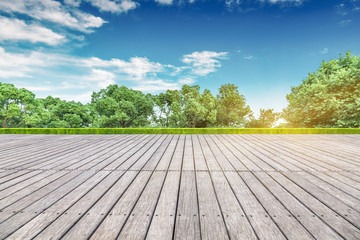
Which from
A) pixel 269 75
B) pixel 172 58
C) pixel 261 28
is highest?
pixel 172 58

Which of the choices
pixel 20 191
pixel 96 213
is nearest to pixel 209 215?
pixel 96 213

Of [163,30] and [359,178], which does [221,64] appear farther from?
[359,178]

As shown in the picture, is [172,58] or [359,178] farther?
[172,58]

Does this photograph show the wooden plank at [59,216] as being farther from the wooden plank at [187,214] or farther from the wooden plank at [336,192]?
the wooden plank at [336,192]

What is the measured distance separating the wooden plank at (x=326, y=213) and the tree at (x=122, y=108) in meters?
17.2

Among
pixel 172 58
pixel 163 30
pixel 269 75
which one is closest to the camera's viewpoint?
pixel 163 30

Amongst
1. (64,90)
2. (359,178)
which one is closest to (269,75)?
(359,178)

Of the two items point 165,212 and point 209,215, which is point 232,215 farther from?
point 165,212

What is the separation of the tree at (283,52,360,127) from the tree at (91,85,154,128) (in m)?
15.9

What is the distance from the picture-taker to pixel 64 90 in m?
19.5

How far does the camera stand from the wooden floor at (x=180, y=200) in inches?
47.3

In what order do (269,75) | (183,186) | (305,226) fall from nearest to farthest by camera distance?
(305,226)
(183,186)
(269,75)

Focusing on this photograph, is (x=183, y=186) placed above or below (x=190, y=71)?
below

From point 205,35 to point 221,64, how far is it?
24.9 feet
